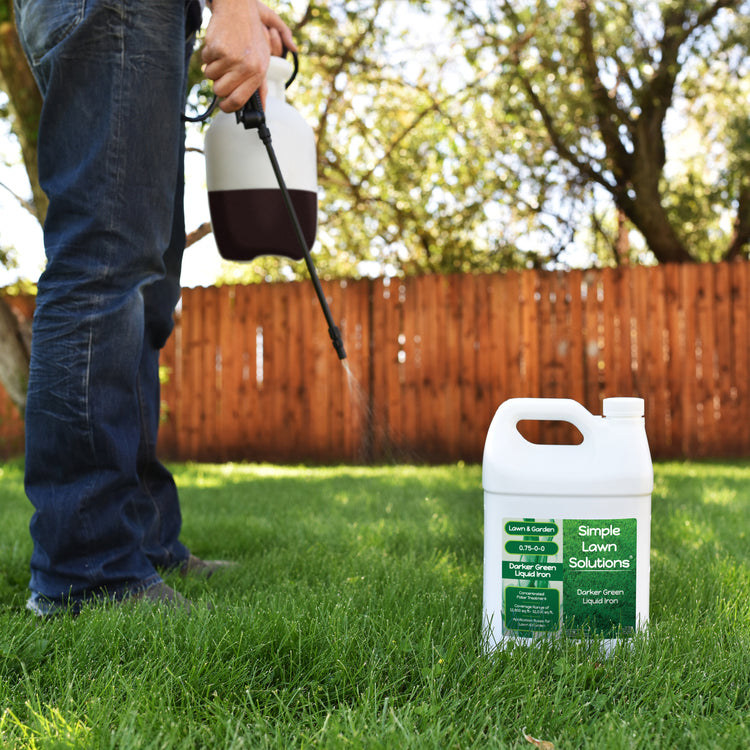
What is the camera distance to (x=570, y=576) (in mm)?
1394

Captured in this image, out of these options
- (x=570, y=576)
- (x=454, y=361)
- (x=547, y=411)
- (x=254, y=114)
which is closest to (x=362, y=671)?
(x=570, y=576)

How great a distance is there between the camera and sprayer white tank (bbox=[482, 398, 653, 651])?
139cm

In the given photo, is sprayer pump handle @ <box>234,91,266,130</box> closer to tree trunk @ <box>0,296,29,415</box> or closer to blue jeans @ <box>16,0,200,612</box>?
blue jeans @ <box>16,0,200,612</box>

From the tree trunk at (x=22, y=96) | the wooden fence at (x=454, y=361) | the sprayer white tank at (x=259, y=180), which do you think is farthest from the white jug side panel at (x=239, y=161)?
the wooden fence at (x=454, y=361)

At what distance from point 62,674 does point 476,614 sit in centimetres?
78

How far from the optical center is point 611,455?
142 cm

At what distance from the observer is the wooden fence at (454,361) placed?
6.76 m

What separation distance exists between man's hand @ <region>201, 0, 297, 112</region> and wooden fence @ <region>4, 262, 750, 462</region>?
510 centimetres

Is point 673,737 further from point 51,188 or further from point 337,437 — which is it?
point 337,437

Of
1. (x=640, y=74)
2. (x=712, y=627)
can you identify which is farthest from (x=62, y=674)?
(x=640, y=74)

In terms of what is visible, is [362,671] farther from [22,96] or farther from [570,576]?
[22,96]

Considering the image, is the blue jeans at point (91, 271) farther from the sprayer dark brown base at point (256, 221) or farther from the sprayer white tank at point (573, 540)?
the sprayer white tank at point (573, 540)

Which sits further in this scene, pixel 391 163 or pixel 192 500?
pixel 391 163

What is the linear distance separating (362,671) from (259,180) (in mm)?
1340
